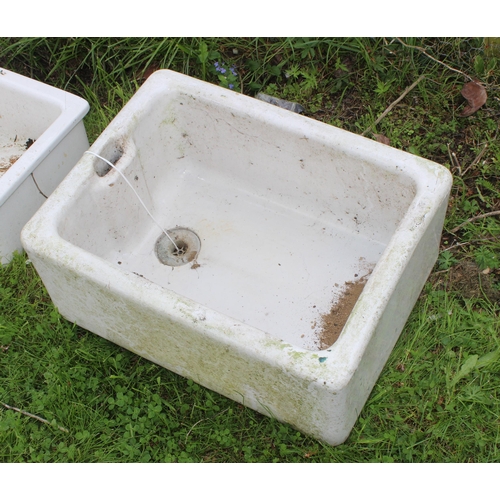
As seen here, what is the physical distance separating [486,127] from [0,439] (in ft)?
6.23

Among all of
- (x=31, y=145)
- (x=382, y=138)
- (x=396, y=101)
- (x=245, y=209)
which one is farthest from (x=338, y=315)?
(x=31, y=145)

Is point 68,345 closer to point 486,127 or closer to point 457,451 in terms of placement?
point 457,451

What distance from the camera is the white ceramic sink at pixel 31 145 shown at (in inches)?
88.7

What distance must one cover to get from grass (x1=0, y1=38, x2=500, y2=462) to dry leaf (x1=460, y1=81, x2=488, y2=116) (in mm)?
34

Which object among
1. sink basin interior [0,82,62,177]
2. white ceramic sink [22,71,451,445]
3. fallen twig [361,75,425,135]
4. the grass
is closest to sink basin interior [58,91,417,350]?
white ceramic sink [22,71,451,445]

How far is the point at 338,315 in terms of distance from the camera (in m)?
2.01

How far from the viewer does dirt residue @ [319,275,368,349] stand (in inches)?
77.9

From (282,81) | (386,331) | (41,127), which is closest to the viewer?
(386,331)

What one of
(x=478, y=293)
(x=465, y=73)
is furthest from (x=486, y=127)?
(x=478, y=293)

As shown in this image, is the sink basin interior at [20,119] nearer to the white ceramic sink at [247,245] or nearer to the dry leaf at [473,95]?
the white ceramic sink at [247,245]

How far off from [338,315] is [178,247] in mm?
526

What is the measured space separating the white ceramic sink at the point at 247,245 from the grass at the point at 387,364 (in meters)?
0.13

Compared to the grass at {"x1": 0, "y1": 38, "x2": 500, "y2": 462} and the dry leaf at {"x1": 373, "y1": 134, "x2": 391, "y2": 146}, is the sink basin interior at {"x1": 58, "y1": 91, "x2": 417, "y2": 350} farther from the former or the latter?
the dry leaf at {"x1": 373, "y1": 134, "x2": 391, "y2": 146}

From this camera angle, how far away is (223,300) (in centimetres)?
206
